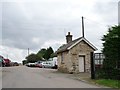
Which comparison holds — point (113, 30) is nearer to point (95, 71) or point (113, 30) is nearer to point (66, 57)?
point (95, 71)

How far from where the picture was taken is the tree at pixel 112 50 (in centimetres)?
2470

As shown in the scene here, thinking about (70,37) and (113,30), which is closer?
(113,30)

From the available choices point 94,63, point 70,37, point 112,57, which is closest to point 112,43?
point 112,57

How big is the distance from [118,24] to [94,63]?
414 cm

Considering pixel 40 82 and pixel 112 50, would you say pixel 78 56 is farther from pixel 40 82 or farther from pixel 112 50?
pixel 40 82

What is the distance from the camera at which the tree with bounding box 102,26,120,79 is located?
24.7 m

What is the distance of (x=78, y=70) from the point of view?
3859cm

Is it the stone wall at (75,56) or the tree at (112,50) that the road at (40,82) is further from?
the stone wall at (75,56)

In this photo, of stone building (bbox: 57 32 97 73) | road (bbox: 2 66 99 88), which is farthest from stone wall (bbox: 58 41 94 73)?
road (bbox: 2 66 99 88)

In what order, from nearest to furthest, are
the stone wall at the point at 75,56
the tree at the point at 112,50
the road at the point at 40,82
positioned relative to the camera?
the road at the point at 40,82 → the tree at the point at 112,50 → the stone wall at the point at 75,56

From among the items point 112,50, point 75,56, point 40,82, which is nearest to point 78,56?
point 75,56

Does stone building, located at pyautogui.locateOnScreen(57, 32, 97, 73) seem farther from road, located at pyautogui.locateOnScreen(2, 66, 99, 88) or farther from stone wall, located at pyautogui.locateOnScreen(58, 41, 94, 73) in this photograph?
road, located at pyautogui.locateOnScreen(2, 66, 99, 88)

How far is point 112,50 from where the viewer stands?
2497 cm

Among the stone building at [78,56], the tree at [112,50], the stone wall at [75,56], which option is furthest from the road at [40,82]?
the stone building at [78,56]
